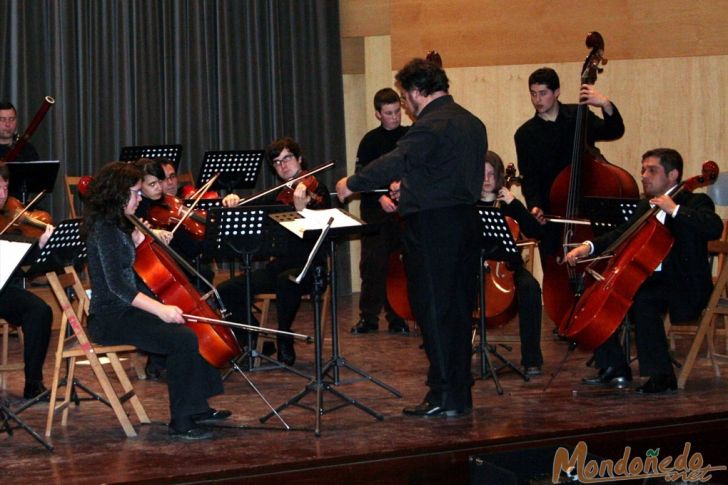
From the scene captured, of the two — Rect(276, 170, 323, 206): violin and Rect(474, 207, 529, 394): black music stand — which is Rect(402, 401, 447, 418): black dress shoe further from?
Rect(276, 170, 323, 206): violin

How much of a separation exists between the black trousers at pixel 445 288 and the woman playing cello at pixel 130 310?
0.92 m

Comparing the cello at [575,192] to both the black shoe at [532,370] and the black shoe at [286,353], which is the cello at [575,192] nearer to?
the black shoe at [532,370]

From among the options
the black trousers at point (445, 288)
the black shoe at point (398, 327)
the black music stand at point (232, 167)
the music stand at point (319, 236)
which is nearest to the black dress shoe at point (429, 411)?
the black trousers at point (445, 288)

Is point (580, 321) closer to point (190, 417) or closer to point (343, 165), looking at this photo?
point (190, 417)

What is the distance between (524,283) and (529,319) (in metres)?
0.18

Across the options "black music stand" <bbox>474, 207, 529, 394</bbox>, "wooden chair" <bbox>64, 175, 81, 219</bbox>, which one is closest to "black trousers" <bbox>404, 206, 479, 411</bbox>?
"black music stand" <bbox>474, 207, 529, 394</bbox>

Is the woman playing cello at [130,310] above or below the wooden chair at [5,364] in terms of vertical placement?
above

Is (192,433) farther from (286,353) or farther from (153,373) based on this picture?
(286,353)

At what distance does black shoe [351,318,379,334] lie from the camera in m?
7.07

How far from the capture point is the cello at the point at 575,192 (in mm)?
5582

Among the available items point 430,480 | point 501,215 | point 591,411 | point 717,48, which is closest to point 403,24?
point 717,48

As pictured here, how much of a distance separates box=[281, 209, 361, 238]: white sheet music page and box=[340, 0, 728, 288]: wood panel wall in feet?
11.1

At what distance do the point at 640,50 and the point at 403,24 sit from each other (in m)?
1.70

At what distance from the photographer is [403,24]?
8141 mm
